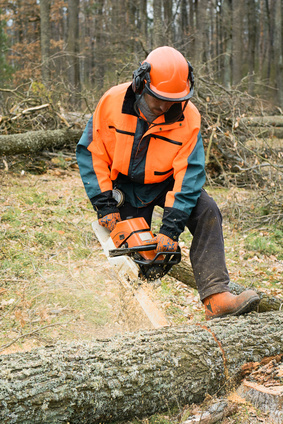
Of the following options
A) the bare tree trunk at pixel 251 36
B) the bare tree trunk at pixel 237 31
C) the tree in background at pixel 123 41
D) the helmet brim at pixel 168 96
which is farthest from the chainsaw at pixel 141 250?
the bare tree trunk at pixel 251 36

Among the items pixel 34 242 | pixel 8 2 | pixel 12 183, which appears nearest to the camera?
pixel 34 242

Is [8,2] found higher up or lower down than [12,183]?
higher up

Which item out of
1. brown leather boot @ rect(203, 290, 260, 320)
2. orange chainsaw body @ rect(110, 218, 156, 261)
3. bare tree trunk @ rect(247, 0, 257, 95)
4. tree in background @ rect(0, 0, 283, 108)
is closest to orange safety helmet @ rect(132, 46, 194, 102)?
orange chainsaw body @ rect(110, 218, 156, 261)

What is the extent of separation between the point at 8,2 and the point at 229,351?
63.0 feet

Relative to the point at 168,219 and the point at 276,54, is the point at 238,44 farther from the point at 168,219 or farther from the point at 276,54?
the point at 168,219

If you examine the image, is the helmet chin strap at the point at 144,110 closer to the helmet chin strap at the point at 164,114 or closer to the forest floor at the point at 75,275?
the helmet chin strap at the point at 164,114

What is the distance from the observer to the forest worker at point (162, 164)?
8.76 ft

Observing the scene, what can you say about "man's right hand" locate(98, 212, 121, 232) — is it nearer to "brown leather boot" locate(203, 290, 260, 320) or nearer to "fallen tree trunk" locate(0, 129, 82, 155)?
"brown leather boot" locate(203, 290, 260, 320)

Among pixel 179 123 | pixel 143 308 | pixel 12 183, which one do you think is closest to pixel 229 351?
pixel 143 308

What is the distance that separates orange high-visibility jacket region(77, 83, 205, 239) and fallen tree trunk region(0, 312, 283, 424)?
86 cm

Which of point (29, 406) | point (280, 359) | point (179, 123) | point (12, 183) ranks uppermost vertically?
point (179, 123)

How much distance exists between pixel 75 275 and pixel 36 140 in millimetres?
3764

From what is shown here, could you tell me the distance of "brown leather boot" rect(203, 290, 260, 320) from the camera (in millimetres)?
2455

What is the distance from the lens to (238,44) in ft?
45.8
